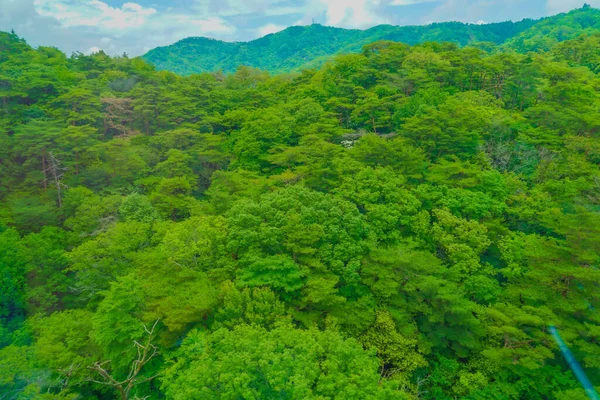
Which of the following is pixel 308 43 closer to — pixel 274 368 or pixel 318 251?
pixel 318 251

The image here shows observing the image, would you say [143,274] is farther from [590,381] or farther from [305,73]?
[305,73]

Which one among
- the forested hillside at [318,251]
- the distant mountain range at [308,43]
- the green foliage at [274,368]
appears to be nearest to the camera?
the green foliage at [274,368]

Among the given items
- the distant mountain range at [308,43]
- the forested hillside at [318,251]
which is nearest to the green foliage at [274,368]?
the forested hillside at [318,251]

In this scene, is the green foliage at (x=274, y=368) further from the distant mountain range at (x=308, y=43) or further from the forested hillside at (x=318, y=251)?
the distant mountain range at (x=308, y=43)

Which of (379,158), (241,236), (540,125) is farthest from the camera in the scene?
(540,125)

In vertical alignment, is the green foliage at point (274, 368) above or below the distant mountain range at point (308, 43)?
below

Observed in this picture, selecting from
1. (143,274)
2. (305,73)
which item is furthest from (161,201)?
(305,73)

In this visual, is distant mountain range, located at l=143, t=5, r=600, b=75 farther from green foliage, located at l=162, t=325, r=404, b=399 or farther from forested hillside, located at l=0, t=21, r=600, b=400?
green foliage, located at l=162, t=325, r=404, b=399

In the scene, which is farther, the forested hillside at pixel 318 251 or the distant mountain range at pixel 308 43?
the distant mountain range at pixel 308 43
